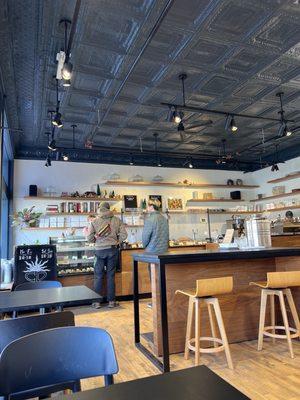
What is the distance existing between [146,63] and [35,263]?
345cm

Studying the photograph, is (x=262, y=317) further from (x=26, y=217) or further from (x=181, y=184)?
(x=181, y=184)

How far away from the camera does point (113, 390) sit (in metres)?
0.88

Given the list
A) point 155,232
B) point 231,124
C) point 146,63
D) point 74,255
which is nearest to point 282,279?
point 155,232

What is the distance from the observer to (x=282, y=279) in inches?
119

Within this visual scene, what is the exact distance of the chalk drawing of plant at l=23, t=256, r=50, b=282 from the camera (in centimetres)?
487

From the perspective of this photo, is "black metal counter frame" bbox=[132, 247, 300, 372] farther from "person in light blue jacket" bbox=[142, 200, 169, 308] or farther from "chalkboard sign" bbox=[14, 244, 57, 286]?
"chalkboard sign" bbox=[14, 244, 57, 286]

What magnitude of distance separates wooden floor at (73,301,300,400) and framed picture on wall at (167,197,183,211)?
4.40 meters

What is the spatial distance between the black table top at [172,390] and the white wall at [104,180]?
6.18 metres

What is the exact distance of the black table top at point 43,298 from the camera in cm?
204

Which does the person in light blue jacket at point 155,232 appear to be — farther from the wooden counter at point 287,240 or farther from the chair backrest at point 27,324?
the chair backrest at point 27,324

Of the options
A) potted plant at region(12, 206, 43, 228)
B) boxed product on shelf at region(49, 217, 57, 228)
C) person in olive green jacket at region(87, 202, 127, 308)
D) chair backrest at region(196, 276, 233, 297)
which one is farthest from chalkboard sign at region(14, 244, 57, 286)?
chair backrest at region(196, 276, 233, 297)

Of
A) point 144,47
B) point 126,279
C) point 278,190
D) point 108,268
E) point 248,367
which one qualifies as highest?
point 144,47

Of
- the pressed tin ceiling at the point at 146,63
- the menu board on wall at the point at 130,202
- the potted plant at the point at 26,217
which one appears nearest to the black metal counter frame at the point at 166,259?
the pressed tin ceiling at the point at 146,63

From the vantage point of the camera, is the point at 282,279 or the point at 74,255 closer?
the point at 282,279
